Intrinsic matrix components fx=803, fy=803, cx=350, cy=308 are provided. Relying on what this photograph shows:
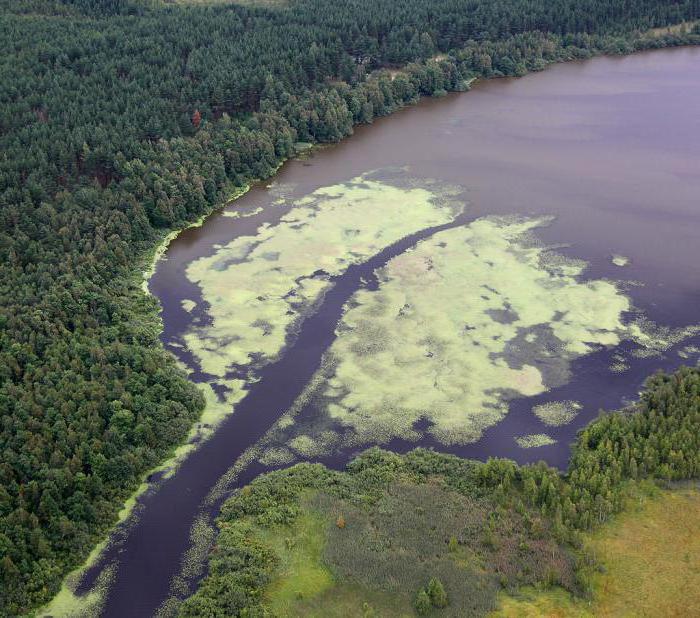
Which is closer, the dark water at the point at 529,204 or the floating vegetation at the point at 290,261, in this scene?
the dark water at the point at 529,204

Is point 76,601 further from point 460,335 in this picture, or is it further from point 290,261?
point 290,261

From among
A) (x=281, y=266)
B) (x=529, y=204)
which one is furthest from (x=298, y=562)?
(x=529, y=204)

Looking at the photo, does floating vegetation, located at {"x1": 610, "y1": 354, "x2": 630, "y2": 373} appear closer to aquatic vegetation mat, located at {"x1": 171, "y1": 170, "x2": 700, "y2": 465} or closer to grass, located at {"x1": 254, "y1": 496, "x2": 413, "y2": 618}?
aquatic vegetation mat, located at {"x1": 171, "y1": 170, "x2": 700, "y2": 465}

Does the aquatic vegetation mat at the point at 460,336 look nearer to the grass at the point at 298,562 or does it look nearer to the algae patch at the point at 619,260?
the algae patch at the point at 619,260

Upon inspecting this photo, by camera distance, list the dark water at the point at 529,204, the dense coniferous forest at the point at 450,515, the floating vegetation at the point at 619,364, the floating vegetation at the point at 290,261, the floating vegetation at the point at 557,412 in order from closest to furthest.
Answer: the dense coniferous forest at the point at 450,515, the dark water at the point at 529,204, the floating vegetation at the point at 557,412, the floating vegetation at the point at 619,364, the floating vegetation at the point at 290,261

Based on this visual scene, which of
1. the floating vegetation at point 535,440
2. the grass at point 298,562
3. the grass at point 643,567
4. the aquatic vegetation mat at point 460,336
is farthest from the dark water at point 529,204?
the grass at point 643,567

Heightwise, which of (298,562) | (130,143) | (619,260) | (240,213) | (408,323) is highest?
(130,143)
